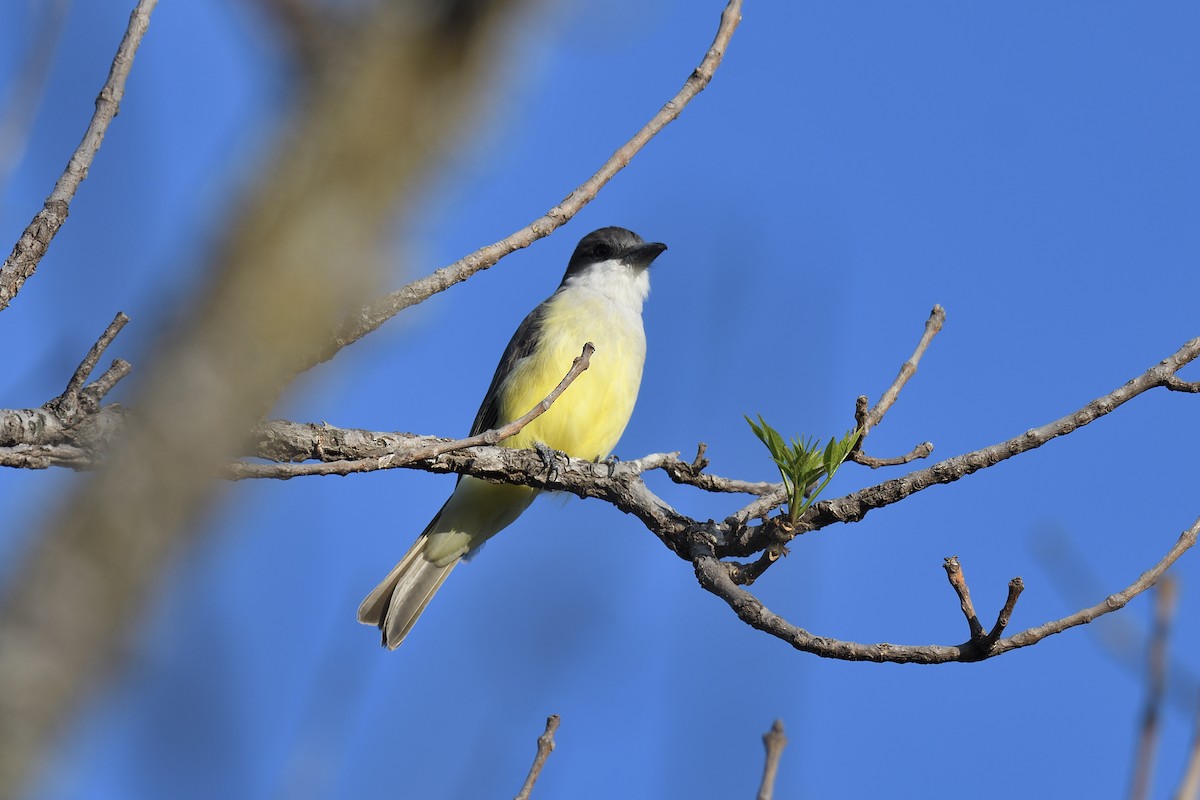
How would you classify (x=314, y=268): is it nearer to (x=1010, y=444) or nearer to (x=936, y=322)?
(x=1010, y=444)

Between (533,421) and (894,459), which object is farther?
(533,421)

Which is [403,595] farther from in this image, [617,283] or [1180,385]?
[1180,385]

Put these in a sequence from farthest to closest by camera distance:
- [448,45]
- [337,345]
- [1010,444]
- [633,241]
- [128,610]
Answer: [633,241], [1010,444], [337,345], [448,45], [128,610]

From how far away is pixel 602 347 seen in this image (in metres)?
9.04

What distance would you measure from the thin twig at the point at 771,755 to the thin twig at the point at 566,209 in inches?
76.7

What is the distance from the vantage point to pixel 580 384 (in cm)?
871

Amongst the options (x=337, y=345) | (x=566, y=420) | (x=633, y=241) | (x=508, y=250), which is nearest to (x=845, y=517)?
(x=508, y=250)

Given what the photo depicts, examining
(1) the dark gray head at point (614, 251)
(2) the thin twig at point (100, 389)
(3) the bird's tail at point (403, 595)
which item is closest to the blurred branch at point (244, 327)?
(2) the thin twig at point (100, 389)

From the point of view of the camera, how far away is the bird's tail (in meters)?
8.58

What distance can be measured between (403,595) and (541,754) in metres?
5.87

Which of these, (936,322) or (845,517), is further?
(936,322)

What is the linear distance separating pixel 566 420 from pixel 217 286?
7465 millimetres

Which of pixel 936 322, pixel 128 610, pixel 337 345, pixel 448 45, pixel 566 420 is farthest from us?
pixel 566 420

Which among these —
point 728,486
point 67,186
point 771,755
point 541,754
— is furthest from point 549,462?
point 771,755
